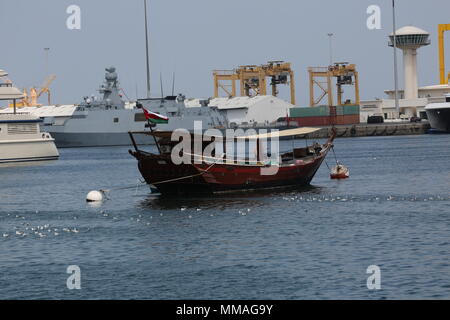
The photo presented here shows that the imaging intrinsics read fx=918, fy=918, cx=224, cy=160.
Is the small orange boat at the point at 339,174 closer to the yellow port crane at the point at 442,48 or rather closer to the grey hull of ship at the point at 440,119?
the grey hull of ship at the point at 440,119

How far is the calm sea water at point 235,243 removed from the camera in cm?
2547

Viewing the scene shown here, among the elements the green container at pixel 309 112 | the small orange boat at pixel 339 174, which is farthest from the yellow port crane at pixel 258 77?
the small orange boat at pixel 339 174

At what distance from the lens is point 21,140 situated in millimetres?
90062

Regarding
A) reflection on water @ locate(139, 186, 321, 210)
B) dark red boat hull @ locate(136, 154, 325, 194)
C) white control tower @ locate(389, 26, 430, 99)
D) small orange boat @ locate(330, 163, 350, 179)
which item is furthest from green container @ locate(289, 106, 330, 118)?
dark red boat hull @ locate(136, 154, 325, 194)

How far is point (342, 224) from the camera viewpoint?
36.6m

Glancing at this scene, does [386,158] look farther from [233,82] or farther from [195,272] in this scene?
[233,82]

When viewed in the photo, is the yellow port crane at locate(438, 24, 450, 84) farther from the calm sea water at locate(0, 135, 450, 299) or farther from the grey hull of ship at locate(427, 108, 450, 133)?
the calm sea water at locate(0, 135, 450, 299)

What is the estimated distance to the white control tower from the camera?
168625mm

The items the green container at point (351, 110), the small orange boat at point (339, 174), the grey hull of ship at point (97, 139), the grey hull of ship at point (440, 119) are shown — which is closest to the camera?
the small orange boat at point (339, 174)

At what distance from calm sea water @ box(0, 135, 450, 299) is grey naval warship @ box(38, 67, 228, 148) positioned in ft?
227

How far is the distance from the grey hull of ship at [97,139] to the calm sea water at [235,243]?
71140 mm

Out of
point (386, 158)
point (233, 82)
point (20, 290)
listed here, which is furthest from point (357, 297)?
point (233, 82)

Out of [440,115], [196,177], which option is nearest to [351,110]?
[440,115]

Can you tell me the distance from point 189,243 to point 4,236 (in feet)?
26.8
